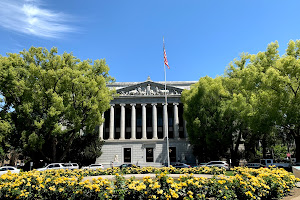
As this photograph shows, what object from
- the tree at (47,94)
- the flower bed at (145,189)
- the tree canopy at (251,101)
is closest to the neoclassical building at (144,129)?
the tree canopy at (251,101)

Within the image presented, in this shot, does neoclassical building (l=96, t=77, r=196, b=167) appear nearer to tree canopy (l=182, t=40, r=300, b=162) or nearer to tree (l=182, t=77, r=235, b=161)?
tree canopy (l=182, t=40, r=300, b=162)

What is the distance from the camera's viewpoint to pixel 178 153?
46.9 metres

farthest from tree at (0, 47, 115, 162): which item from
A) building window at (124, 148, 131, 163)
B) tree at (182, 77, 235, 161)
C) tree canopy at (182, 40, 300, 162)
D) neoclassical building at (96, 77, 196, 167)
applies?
building window at (124, 148, 131, 163)

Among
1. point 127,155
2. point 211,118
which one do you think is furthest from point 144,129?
point 211,118

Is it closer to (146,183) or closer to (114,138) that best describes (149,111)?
(114,138)

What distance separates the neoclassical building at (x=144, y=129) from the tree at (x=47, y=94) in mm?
17236

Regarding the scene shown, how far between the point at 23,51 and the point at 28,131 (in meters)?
11.3

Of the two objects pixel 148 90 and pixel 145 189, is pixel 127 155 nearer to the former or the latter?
pixel 148 90

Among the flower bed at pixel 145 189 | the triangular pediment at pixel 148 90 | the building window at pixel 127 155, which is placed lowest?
the building window at pixel 127 155

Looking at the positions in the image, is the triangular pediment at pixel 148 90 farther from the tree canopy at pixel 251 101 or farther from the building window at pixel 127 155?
the building window at pixel 127 155

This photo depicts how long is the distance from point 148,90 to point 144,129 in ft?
29.9

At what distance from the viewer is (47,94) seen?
1046 inches

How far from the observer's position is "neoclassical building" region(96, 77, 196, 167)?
46.7m

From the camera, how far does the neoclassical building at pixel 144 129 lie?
153ft
